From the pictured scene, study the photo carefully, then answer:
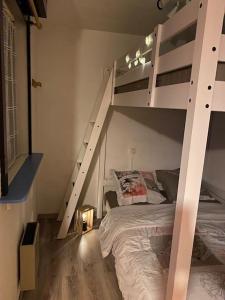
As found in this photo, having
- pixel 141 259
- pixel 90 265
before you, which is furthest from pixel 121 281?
pixel 90 265

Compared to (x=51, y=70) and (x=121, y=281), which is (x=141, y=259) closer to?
(x=121, y=281)

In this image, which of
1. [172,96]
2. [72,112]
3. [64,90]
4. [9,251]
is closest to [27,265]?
[9,251]

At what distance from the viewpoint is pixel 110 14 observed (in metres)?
2.30

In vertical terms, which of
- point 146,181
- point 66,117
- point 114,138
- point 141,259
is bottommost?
point 141,259

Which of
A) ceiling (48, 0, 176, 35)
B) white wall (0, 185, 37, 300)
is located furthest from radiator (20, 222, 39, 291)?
ceiling (48, 0, 176, 35)

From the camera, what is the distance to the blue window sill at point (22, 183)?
113 cm

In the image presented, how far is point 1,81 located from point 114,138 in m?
2.14

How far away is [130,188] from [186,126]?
1.83m

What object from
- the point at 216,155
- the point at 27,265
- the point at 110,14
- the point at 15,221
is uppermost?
the point at 110,14

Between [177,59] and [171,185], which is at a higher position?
[177,59]

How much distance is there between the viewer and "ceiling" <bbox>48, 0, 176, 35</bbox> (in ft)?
6.78

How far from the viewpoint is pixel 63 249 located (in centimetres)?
246

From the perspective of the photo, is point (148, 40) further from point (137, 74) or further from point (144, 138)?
point (144, 138)

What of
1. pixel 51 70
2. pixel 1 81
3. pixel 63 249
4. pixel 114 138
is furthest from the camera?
pixel 114 138
